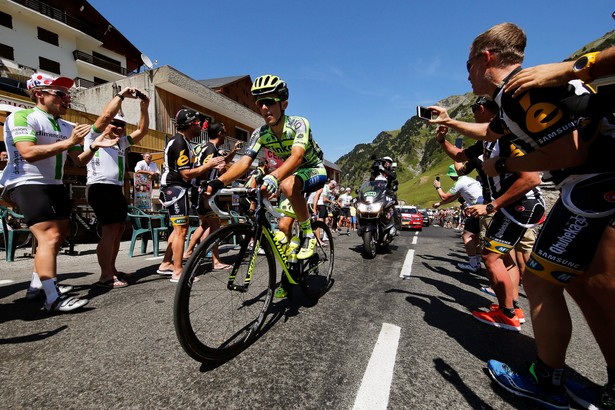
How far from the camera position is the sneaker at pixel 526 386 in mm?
1549

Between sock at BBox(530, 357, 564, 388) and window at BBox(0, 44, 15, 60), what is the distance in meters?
39.9

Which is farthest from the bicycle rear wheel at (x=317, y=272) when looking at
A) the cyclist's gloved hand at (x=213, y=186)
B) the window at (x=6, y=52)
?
the window at (x=6, y=52)

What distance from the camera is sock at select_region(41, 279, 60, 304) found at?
2.64 m

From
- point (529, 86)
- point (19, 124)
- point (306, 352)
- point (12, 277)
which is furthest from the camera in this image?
point (12, 277)

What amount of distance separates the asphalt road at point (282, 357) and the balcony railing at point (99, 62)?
3833cm

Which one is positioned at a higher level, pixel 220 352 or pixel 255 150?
pixel 255 150

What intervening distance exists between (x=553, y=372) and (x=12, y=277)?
5789mm

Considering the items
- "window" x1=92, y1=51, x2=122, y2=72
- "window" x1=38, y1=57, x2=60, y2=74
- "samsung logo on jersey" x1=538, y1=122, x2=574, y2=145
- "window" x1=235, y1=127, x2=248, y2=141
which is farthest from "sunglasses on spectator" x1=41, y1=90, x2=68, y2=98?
"window" x1=92, y1=51, x2=122, y2=72

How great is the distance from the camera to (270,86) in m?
2.85

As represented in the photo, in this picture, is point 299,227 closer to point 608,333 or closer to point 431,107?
point 431,107

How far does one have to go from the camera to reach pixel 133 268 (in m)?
4.68

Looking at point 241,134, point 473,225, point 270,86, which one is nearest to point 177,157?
point 270,86

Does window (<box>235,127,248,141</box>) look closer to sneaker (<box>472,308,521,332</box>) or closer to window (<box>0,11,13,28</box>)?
window (<box>0,11,13,28</box>)

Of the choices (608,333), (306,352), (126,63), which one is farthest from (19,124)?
(126,63)
